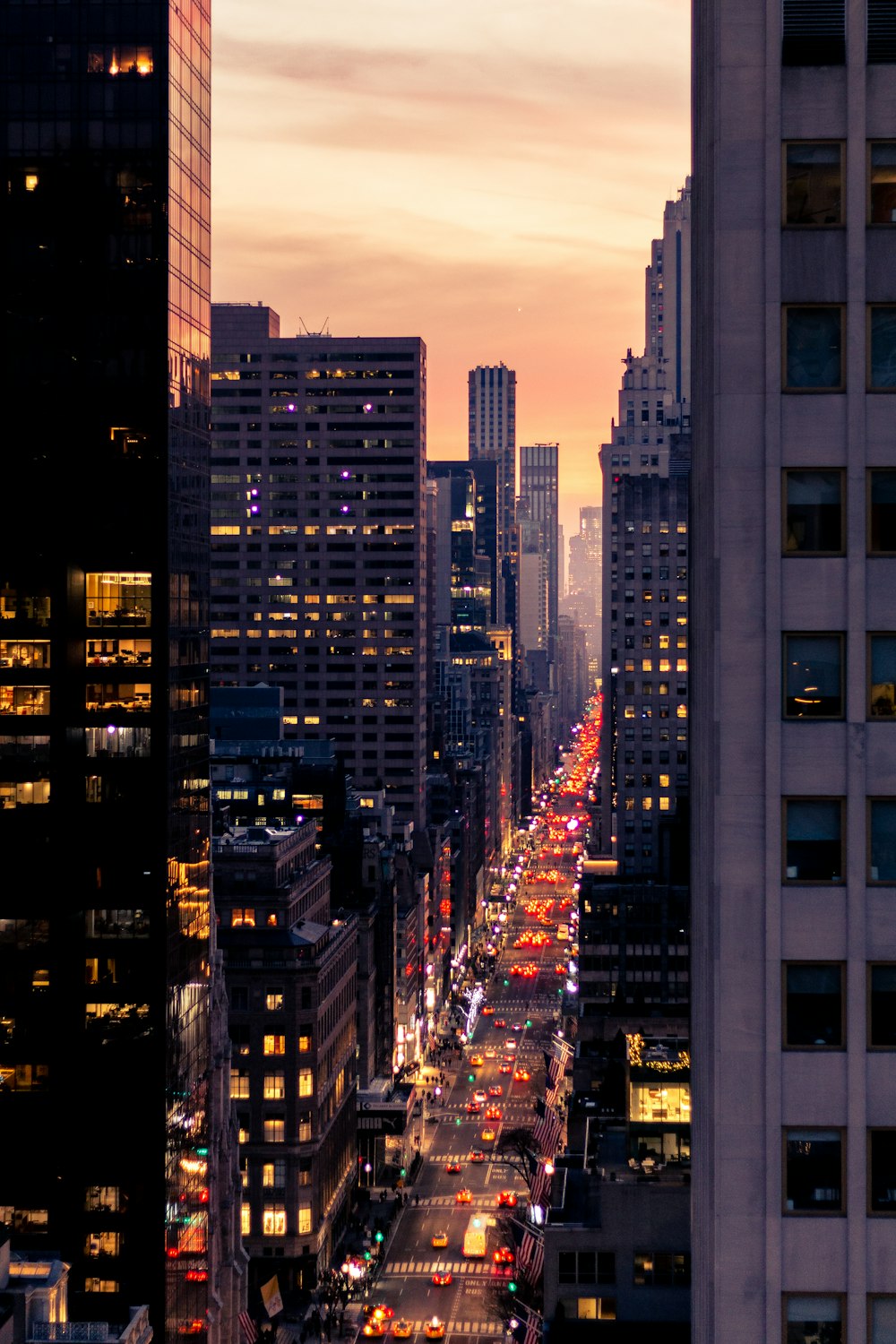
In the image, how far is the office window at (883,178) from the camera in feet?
83.6

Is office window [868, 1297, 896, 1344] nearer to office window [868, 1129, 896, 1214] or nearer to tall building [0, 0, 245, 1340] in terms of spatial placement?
office window [868, 1129, 896, 1214]

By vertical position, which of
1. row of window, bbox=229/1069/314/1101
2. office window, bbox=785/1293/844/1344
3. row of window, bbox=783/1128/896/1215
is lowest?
row of window, bbox=229/1069/314/1101

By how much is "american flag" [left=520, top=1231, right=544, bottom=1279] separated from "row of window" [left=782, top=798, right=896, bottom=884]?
89.0 metres

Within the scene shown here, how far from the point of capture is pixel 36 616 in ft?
309

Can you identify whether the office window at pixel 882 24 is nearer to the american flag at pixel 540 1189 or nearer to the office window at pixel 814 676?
the office window at pixel 814 676

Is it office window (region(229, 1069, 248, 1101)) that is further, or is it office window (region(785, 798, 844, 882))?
office window (region(229, 1069, 248, 1101))

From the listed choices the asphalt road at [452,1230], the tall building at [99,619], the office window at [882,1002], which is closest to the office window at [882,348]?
the office window at [882,1002]

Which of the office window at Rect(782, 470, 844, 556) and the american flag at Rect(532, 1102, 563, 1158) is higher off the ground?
the office window at Rect(782, 470, 844, 556)

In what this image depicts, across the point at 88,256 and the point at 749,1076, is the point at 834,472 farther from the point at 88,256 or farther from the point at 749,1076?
the point at 88,256

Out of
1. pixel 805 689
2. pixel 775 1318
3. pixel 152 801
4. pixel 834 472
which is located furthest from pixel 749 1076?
pixel 152 801

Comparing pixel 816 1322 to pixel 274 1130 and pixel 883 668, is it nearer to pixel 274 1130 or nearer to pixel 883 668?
pixel 883 668

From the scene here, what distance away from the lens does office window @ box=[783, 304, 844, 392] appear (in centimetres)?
2548

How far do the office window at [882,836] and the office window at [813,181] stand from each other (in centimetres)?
862

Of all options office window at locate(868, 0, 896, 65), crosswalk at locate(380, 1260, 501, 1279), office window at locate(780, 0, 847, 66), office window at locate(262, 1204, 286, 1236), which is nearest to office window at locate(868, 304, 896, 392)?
office window at locate(780, 0, 847, 66)
